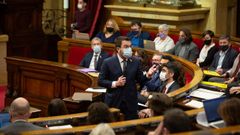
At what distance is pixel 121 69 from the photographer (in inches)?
262

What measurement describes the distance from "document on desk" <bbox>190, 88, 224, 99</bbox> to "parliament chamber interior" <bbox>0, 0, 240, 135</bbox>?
0.04 ft

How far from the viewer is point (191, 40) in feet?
33.3

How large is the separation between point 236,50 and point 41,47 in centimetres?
454

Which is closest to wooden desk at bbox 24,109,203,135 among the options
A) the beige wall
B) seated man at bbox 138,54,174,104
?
seated man at bbox 138,54,174,104

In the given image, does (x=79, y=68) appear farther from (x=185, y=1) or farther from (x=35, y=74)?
(x=185, y=1)

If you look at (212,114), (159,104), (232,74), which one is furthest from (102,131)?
(232,74)

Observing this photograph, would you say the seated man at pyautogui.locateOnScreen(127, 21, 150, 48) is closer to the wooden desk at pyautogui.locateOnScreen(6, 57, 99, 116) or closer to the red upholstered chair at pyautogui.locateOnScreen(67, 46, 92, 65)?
the red upholstered chair at pyautogui.locateOnScreen(67, 46, 92, 65)

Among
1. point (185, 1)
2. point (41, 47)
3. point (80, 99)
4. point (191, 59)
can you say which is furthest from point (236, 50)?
point (41, 47)

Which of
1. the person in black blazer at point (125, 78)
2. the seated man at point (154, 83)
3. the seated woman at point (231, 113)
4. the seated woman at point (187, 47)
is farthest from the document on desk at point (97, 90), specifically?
the seated woman at point (231, 113)

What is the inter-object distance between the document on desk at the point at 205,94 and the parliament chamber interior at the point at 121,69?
13 millimetres

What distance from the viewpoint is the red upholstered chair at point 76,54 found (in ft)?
34.8

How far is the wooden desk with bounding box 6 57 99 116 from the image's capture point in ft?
28.9

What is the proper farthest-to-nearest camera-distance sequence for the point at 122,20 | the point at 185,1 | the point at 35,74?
the point at 122,20
the point at 185,1
the point at 35,74

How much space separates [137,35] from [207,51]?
1463 mm
